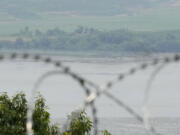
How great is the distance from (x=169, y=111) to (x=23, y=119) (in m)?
54.5

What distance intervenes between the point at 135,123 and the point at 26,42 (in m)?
124

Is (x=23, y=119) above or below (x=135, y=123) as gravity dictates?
below

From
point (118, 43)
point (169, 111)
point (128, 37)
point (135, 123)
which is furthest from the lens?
point (128, 37)

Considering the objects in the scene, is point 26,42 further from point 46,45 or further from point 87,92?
point 87,92

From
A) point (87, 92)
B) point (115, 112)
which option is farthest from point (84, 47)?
point (87, 92)

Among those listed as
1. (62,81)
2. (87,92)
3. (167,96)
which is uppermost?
(62,81)

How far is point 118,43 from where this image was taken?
18175 cm

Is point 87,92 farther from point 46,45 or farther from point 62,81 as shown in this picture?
point 46,45

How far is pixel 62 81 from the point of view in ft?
440

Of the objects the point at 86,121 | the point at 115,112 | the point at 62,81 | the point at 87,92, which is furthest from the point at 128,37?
the point at 87,92

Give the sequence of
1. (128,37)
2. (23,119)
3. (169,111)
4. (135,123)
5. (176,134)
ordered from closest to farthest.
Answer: (23,119) < (176,134) < (135,123) < (169,111) < (128,37)

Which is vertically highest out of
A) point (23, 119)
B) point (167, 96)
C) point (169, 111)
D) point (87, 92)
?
point (167, 96)

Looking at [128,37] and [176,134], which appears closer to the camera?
[176,134]

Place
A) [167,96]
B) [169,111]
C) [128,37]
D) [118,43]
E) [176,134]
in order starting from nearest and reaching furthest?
1. [176,134]
2. [169,111]
3. [167,96]
4. [118,43]
5. [128,37]
